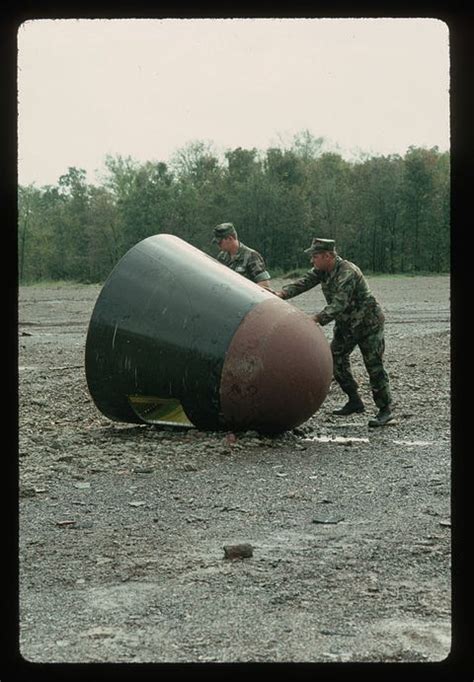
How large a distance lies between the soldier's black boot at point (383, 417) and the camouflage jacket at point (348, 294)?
68cm

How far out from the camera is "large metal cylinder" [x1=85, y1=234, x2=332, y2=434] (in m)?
7.79

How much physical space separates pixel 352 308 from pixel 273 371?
1784mm

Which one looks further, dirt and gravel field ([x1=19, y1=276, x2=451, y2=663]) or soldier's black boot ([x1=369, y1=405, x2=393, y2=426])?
soldier's black boot ([x1=369, y1=405, x2=393, y2=426])

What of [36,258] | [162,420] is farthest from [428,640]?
[36,258]

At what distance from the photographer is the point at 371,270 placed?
43781mm

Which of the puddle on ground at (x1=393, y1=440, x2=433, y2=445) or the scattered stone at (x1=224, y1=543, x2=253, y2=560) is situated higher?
the scattered stone at (x1=224, y1=543, x2=253, y2=560)

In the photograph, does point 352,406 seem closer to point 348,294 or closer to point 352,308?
point 352,308

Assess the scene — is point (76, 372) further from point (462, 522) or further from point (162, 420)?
point (462, 522)

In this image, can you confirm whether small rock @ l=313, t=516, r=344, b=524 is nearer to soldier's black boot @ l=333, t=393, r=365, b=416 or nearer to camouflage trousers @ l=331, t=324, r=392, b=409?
camouflage trousers @ l=331, t=324, r=392, b=409

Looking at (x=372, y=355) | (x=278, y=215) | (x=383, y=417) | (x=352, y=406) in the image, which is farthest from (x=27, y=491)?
(x=278, y=215)

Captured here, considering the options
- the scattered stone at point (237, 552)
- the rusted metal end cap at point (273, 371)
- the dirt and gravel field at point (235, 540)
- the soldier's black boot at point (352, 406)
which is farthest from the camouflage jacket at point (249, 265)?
the scattered stone at point (237, 552)

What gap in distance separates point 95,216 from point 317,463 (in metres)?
42.2

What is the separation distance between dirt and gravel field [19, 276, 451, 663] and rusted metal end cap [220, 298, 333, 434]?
0.74 ft

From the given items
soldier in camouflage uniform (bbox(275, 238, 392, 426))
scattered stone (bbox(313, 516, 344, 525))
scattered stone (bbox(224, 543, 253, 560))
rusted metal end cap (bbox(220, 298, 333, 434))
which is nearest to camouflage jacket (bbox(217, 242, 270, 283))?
soldier in camouflage uniform (bbox(275, 238, 392, 426))
